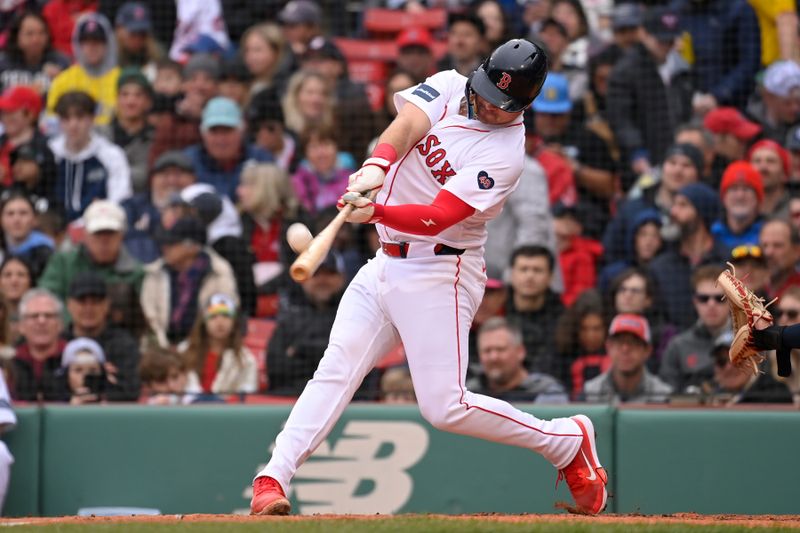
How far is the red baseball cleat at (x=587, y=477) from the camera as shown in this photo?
4.99 meters

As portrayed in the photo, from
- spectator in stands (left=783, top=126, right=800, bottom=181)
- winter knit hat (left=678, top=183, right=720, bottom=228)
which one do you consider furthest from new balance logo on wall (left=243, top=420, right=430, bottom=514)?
spectator in stands (left=783, top=126, right=800, bottom=181)

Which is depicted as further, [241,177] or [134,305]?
[241,177]

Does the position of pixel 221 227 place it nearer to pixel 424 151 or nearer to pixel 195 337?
pixel 195 337

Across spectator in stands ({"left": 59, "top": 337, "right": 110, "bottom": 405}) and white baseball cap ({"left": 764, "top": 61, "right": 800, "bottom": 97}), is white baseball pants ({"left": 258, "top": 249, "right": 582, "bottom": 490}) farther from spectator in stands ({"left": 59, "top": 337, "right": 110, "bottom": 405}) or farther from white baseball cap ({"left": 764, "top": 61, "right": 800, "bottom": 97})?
white baseball cap ({"left": 764, "top": 61, "right": 800, "bottom": 97})

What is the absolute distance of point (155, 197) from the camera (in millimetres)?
8383

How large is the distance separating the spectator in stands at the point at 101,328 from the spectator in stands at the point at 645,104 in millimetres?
3131

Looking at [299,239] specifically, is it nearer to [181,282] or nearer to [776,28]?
[181,282]

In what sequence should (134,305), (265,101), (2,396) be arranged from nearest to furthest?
(2,396) → (134,305) → (265,101)

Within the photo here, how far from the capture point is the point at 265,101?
8.84 metres

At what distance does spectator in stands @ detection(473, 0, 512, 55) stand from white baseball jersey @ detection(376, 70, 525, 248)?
170 inches

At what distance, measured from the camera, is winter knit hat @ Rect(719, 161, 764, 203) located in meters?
7.47

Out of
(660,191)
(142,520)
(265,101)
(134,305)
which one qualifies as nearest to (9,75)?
(265,101)

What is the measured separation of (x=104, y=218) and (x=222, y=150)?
3.50 feet

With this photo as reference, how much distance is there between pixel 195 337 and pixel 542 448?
2869 millimetres
